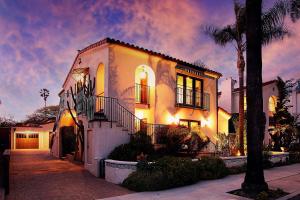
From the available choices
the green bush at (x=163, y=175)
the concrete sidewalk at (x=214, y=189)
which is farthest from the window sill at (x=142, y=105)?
the concrete sidewalk at (x=214, y=189)

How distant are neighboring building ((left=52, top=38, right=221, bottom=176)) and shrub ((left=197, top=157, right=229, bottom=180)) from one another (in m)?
3.07

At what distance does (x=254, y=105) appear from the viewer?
9.76 metres

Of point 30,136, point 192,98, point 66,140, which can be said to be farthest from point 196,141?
point 30,136

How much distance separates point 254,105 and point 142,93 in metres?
7.92

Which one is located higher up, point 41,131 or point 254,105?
point 254,105

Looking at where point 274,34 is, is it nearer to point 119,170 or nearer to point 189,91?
point 189,91

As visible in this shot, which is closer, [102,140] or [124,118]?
[102,140]

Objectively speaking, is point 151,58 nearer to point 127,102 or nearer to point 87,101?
point 127,102

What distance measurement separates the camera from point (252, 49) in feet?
32.7

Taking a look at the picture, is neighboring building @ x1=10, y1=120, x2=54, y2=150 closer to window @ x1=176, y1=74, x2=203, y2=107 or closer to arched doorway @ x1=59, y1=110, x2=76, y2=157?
arched doorway @ x1=59, y1=110, x2=76, y2=157

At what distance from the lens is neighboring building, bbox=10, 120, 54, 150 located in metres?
31.9

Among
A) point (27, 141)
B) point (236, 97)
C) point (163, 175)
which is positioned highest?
point (236, 97)

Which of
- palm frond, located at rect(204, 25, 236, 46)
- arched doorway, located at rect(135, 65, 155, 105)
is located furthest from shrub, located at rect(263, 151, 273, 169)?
arched doorway, located at rect(135, 65, 155, 105)

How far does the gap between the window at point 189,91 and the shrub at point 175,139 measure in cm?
422
